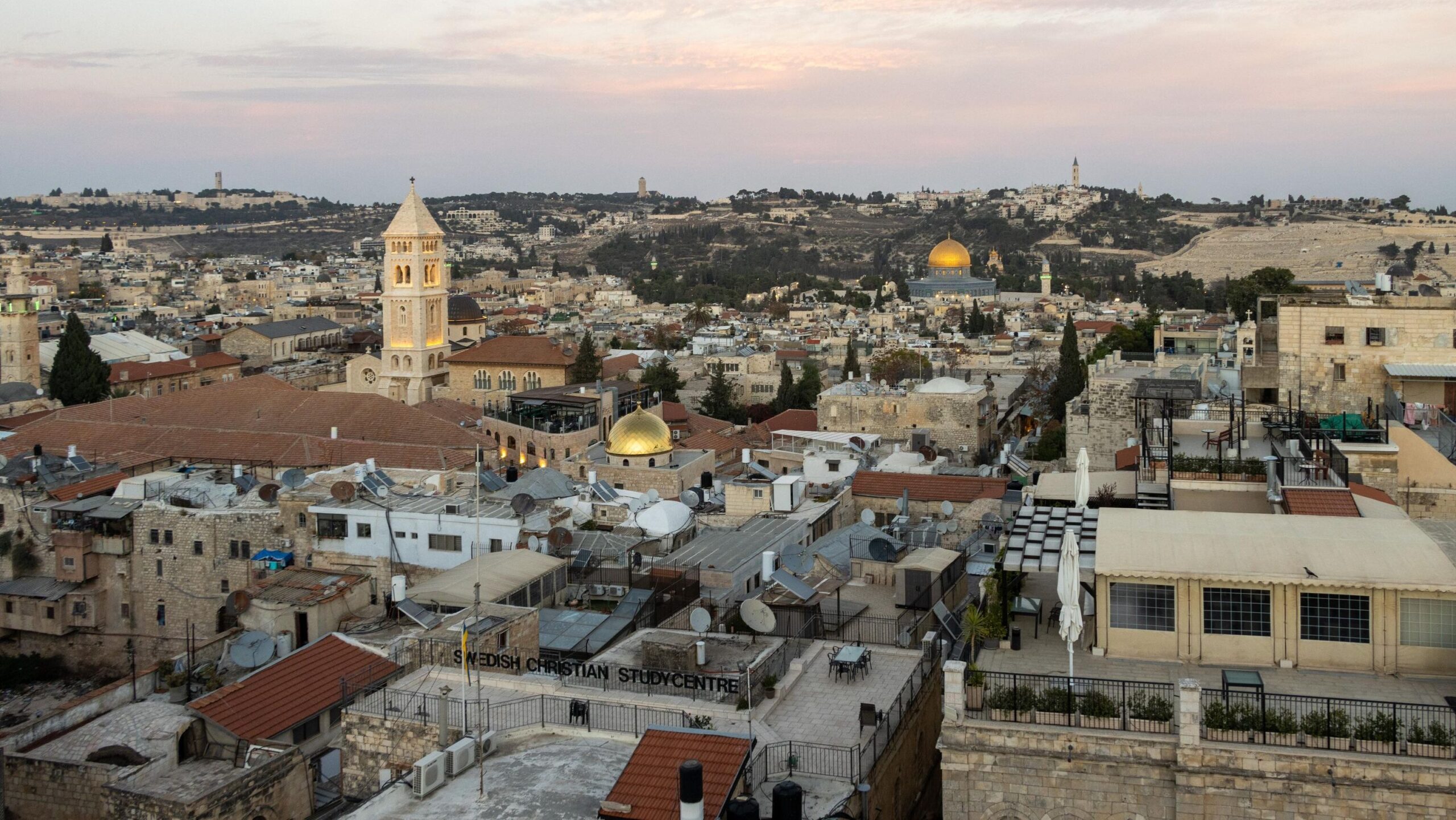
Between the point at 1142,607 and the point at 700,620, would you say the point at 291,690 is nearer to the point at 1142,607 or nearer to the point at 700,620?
the point at 700,620

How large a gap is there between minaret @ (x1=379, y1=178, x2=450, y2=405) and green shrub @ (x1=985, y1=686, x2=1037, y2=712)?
4541 cm

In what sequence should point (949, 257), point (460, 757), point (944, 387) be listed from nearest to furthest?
point (460, 757) → point (944, 387) → point (949, 257)

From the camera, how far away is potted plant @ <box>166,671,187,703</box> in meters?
16.5

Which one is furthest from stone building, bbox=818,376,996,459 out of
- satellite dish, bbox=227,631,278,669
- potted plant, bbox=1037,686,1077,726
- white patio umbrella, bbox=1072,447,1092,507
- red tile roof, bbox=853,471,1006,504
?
potted plant, bbox=1037,686,1077,726

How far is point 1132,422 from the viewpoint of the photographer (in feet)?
84.5

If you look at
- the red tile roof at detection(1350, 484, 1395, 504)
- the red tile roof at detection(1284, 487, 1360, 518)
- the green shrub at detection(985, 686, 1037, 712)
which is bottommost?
the green shrub at detection(985, 686, 1037, 712)

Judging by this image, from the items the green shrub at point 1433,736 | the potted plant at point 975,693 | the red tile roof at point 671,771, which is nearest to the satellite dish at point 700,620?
the red tile roof at point 671,771

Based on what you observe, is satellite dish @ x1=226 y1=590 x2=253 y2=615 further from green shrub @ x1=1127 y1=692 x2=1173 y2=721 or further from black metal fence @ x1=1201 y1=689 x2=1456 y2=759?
black metal fence @ x1=1201 y1=689 x2=1456 y2=759

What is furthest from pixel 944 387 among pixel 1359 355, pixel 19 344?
pixel 19 344

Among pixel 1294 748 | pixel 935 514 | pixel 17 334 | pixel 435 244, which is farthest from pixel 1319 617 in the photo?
pixel 17 334

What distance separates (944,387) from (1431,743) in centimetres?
3031

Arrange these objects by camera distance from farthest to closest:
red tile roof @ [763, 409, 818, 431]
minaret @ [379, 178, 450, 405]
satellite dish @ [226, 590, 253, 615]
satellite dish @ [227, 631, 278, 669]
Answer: minaret @ [379, 178, 450, 405], red tile roof @ [763, 409, 818, 431], satellite dish @ [226, 590, 253, 615], satellite dish @ [227, 631, 278, 669]

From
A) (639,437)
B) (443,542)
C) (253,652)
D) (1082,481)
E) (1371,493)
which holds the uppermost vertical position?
(1082,481)

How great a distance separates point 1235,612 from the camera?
35.4 feet
